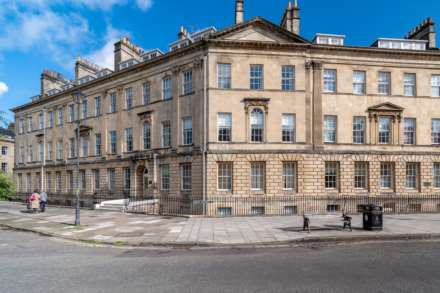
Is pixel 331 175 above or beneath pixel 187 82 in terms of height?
beneath

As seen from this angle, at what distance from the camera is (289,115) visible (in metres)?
21.5

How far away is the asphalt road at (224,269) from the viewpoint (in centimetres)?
584

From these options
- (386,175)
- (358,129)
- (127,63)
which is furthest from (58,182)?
(386,175)

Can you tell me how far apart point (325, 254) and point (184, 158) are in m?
15.2

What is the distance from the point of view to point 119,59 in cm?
2886

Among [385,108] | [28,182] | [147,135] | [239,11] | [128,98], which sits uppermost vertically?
[239,11]

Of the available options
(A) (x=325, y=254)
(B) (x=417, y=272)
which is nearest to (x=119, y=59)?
(A) (x=325, y=254)

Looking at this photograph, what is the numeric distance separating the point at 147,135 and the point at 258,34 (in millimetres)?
13687

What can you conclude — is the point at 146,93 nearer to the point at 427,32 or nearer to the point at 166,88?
the point at 166,88

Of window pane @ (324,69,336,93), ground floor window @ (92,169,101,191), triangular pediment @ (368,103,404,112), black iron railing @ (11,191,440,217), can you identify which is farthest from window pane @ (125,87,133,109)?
triangular pediment @ (368,103,404,112)

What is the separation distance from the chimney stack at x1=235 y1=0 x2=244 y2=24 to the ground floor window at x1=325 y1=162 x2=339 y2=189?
46.3 feet

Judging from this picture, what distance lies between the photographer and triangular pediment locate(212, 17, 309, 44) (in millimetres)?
21203

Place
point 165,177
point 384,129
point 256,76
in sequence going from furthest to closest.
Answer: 1. point 165,177
2. point 384,129
3. point 256,76

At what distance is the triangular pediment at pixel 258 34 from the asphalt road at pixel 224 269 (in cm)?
1694
